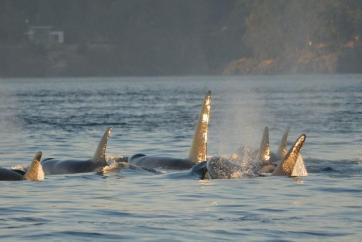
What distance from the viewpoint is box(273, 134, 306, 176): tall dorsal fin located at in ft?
73.9

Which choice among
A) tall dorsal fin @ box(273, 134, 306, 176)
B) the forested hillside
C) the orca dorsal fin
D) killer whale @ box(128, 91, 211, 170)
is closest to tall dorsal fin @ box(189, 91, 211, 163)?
killer whale @ box(128, 91, 211, 170)

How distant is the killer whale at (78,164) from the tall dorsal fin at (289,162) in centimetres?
323

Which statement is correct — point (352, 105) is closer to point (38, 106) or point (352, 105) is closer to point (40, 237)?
point (38, 106)

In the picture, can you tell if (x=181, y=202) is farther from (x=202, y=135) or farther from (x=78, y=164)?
(x=78, y=164)

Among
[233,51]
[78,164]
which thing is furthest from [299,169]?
[233,51]

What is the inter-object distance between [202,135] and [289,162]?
1970mm

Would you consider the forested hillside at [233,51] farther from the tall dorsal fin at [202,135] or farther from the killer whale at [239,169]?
the killer whale at [239,169]

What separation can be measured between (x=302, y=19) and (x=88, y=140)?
518 feet

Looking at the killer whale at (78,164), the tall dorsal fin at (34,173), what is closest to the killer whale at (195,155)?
the killer whale at (78,164)

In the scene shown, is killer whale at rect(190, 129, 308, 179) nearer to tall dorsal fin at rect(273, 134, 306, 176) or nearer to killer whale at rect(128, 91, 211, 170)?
tall dorsal fin at rect(273, 134, 306, 176)

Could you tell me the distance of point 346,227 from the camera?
1786 cm

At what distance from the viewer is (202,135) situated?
24641 mm

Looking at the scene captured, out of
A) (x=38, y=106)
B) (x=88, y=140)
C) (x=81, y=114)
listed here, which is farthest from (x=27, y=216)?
(x=38, y=106)

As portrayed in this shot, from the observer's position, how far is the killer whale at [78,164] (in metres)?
24.8
